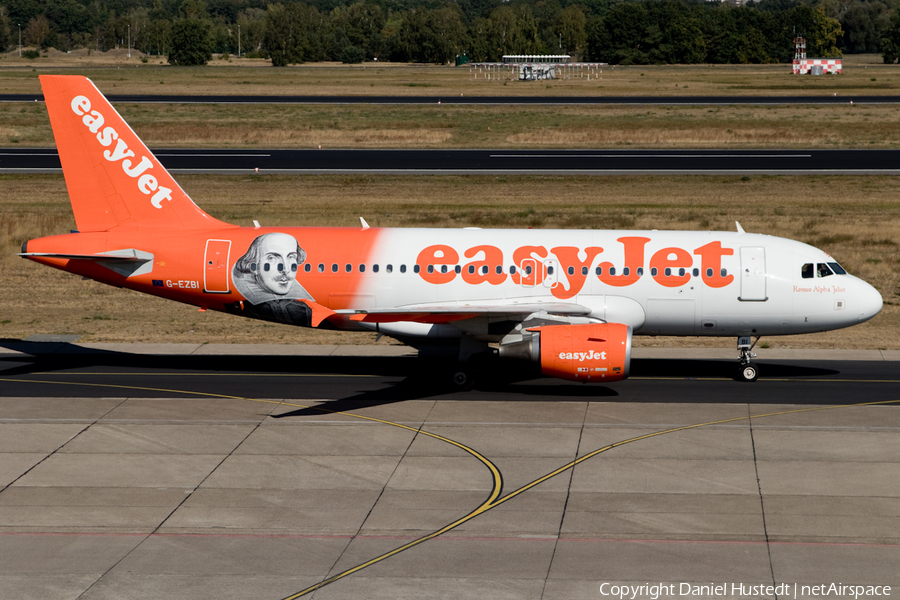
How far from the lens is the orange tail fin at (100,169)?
30.0 meters

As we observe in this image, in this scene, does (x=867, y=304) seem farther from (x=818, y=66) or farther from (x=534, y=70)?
(x=818, y=66)

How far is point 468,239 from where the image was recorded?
2927cm

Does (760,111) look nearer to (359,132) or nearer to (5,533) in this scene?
(359,132)

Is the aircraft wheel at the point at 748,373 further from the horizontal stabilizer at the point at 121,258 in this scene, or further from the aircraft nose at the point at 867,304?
the horizontal stabilizer at the point at 121,258

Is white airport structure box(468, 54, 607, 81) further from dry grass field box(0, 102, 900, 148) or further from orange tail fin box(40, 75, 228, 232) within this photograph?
orange tail fin box(40, 75, 228, 232)

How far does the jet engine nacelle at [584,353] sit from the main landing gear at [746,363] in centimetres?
508

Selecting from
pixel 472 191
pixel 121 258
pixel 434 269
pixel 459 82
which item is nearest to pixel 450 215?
pixel 472 191

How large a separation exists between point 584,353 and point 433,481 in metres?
6.35

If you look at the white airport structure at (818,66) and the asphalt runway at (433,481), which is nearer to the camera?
the asphalt runway at (433,481)

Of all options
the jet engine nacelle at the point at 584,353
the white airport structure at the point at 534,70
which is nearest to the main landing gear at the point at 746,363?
the jet engine nacelle at the point at 584,353

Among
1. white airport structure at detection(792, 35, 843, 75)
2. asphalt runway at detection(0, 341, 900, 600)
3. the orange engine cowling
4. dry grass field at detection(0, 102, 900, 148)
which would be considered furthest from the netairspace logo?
white airport structure at detection(792, 35, 843, 75)

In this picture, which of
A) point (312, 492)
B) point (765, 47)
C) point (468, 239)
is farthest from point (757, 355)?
point (765, 47)

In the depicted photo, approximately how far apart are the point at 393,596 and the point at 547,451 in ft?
26.3

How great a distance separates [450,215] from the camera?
55.4 metres
